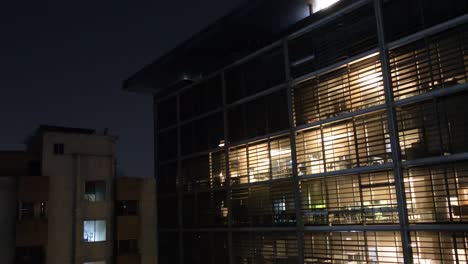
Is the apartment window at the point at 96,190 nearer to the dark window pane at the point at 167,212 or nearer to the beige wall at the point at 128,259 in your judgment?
the beige wall at the point at 128,259

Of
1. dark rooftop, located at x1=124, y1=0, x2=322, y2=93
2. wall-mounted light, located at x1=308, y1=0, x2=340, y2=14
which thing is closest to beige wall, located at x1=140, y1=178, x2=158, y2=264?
dark rooftop, located at x1=124, y1=0, x2=322, y2=93

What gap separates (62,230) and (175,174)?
8.59m

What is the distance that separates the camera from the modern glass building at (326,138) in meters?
15.5

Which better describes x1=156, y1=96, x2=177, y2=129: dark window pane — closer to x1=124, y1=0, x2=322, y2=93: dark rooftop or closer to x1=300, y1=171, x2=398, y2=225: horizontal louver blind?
x1=124, y1=0, x2=322, y2=93: dark rooftop

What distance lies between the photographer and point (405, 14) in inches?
663

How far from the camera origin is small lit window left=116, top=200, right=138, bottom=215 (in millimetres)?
27609

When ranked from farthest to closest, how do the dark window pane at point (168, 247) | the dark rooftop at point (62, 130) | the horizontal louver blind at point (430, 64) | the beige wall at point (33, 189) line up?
the dark window pane at point (168, 247) < the dark rooftop at point (62, 130) < the beige wall at point (33, 189) < the horizontal louver blind at point (430, 64)

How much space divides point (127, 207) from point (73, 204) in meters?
3.39

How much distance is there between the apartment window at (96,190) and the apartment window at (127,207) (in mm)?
1144

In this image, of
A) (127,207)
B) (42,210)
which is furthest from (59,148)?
(127,207)

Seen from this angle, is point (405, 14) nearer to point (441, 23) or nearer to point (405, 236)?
point (441, 23)

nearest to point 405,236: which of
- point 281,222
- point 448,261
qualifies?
point 448,261

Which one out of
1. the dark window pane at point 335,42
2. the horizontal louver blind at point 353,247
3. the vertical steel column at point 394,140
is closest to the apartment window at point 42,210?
the horizontal louver blind at point 353,247

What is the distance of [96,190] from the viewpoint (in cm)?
2725
